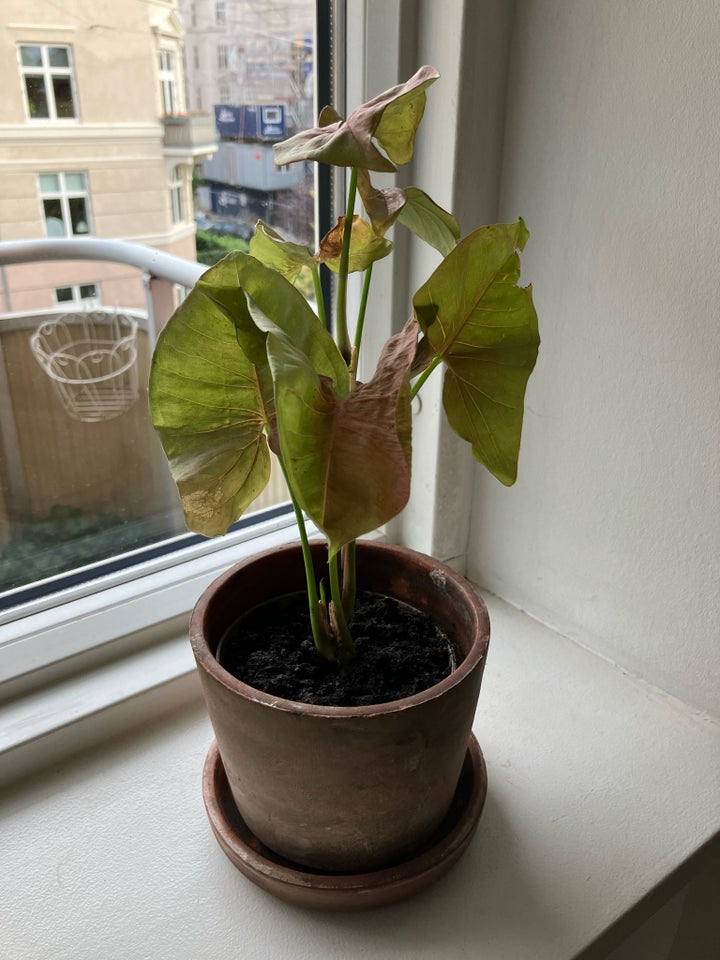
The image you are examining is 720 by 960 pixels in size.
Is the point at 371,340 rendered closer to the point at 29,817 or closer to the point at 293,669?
the point at 293,669

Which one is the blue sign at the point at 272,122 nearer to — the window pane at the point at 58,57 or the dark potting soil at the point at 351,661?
the window pane at the point at 58,57

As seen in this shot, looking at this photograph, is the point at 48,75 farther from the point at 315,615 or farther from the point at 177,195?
the point at 315,615

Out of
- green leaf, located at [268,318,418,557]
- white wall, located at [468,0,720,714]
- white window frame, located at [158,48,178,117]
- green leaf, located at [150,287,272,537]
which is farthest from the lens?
white window frame, located at [158,48,178,117]

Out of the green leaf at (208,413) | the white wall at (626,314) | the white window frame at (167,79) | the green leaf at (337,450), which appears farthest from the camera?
the white window frame at (167,79)

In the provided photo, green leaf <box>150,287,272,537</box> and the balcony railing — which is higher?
the balcony railing

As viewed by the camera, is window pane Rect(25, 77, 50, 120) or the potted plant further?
window pane Rect(25, 77, 50, 120)

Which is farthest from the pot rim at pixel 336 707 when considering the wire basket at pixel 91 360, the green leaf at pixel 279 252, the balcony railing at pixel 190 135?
the balcony railing at pixel 190 135

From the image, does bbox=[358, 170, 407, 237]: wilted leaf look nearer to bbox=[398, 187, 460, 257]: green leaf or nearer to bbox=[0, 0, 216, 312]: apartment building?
bbox=[398, 187, 460, 257]: green leaf

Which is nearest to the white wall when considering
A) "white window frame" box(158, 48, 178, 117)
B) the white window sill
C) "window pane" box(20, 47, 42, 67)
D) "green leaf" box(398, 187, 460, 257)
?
the white window sill

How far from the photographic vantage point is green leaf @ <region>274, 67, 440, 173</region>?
1.43 feet

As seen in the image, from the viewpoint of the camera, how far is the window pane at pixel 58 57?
0.71 m

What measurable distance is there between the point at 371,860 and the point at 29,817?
0.32 metres

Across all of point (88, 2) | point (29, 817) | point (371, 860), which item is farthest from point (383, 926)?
point (88, 2)

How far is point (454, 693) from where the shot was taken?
540 mm
